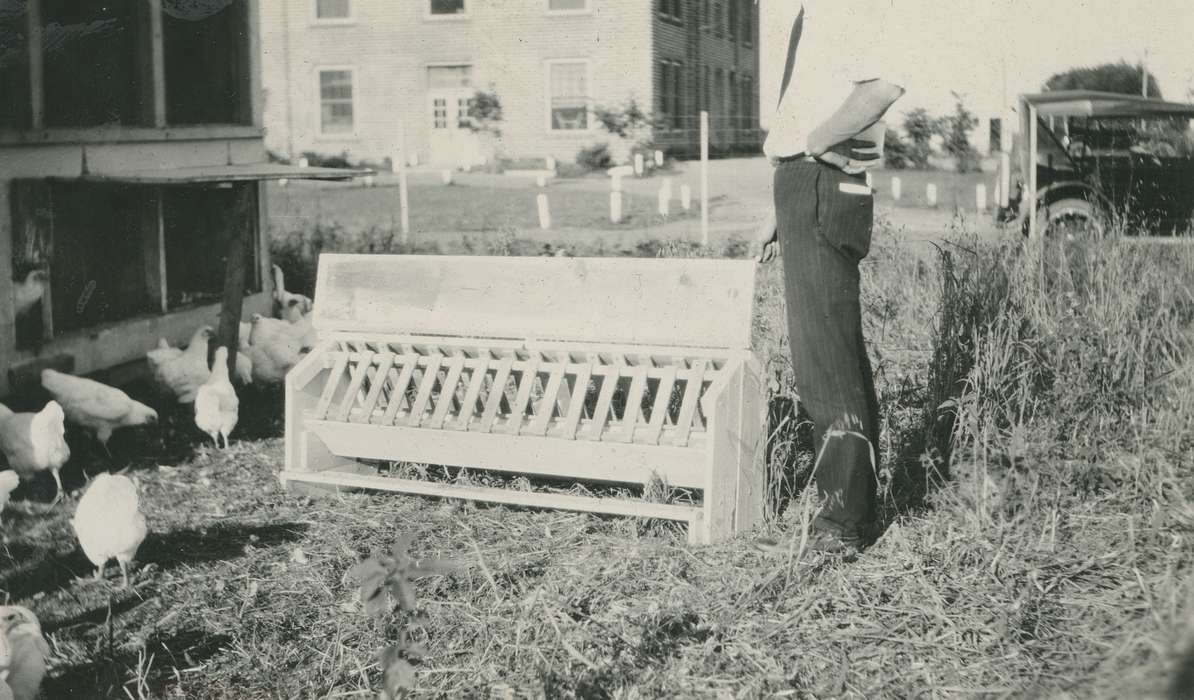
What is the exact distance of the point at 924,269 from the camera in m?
7.50

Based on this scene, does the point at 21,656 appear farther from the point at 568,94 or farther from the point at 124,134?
the point at 568,94

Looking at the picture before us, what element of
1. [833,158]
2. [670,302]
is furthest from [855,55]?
[670,302]

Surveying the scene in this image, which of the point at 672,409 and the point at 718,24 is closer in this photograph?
the point at 672,409

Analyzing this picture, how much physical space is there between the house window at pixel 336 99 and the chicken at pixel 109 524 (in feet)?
81.0

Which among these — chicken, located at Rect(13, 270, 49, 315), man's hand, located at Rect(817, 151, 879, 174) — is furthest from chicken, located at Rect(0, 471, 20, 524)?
man's hand, located at Rect(817, 151, 879, 174)

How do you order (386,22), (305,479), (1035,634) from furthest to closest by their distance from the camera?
(386,22)
(305,479)
(1035,634)

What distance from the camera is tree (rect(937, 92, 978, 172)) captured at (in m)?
22.9

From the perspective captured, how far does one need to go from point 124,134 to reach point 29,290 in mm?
1230

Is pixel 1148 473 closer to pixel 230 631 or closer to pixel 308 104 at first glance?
pixel 230 631

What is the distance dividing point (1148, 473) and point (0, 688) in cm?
330

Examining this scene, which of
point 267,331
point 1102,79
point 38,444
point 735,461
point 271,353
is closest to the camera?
point 735,461

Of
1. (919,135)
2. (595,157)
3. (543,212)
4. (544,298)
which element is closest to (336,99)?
(595,157)

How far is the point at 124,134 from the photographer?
21.3 feet

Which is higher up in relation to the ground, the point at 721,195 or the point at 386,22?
the point at 386,22
